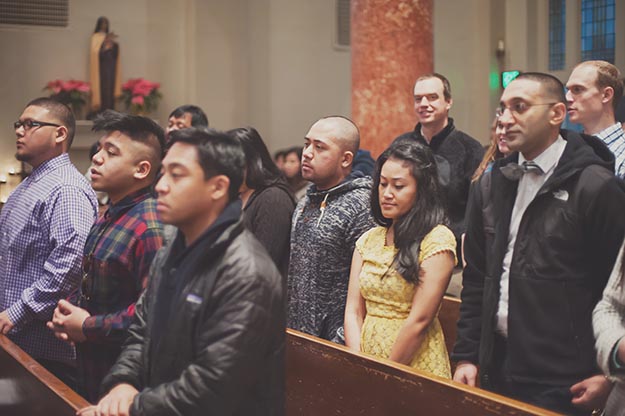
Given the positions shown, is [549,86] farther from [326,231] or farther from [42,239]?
[42,239]

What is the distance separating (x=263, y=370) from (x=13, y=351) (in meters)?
2.02

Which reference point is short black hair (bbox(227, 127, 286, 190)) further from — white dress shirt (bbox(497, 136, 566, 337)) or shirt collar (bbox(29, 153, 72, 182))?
white dress shirt (bbox(497, 136, 566, 337))

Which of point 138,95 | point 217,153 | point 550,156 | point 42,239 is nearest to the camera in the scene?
point 217,153

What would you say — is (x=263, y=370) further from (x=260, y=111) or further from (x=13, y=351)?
(x=260, y=111)

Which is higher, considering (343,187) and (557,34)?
(557,34)

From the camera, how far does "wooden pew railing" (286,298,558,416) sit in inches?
122

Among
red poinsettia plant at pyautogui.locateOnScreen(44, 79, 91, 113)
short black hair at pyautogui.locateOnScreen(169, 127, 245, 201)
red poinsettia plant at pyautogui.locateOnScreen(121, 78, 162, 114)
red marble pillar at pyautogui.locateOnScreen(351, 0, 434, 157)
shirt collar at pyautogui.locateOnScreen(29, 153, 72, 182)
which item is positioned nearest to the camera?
short black hair at pyautogui.locateOnScreen(169, 127, 245, 201)

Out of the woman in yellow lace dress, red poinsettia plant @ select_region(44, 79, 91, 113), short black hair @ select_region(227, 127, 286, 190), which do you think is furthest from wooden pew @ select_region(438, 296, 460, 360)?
red poinsettia plant @ select_region(44, 79, 91, 113)

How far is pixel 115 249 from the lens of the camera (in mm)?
3480

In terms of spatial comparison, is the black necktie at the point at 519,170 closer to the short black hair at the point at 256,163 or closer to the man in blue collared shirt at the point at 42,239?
the short black hair at the point at 256,163

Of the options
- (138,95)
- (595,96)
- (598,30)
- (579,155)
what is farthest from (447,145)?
(138,95)

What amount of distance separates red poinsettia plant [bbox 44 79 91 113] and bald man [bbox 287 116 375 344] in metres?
7.07

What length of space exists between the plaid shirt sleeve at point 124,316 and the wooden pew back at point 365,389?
83cm

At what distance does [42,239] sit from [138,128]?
3.38ft
